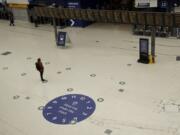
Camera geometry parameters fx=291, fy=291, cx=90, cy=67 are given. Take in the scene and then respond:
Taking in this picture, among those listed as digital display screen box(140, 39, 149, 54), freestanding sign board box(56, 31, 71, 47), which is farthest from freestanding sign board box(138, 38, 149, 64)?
freestanding sign board box(56, 31, 71, 47)

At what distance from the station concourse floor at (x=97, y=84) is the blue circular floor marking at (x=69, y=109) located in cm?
18

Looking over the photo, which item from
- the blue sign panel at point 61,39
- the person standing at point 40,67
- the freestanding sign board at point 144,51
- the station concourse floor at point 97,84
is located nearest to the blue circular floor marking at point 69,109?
the station concourse floor at point 97,84

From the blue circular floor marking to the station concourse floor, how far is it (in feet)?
0.59

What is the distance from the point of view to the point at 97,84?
9758 millimetres

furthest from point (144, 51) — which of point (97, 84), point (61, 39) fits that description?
point (61, 39)

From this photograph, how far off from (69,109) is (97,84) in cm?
174

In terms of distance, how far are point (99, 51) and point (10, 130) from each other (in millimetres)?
6189

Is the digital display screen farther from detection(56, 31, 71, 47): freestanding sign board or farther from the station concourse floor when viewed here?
detection(56, 31, 71, 47): freestanding sign board

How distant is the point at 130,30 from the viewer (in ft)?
51.4

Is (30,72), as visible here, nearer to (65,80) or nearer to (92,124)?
(65,80)

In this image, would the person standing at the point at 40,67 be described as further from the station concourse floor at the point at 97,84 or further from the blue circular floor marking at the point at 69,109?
the blue circular floor marking at the point at 69,109

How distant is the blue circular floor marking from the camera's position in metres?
7.95

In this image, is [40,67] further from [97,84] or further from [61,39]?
[61,39]

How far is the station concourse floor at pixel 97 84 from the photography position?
7555mm
